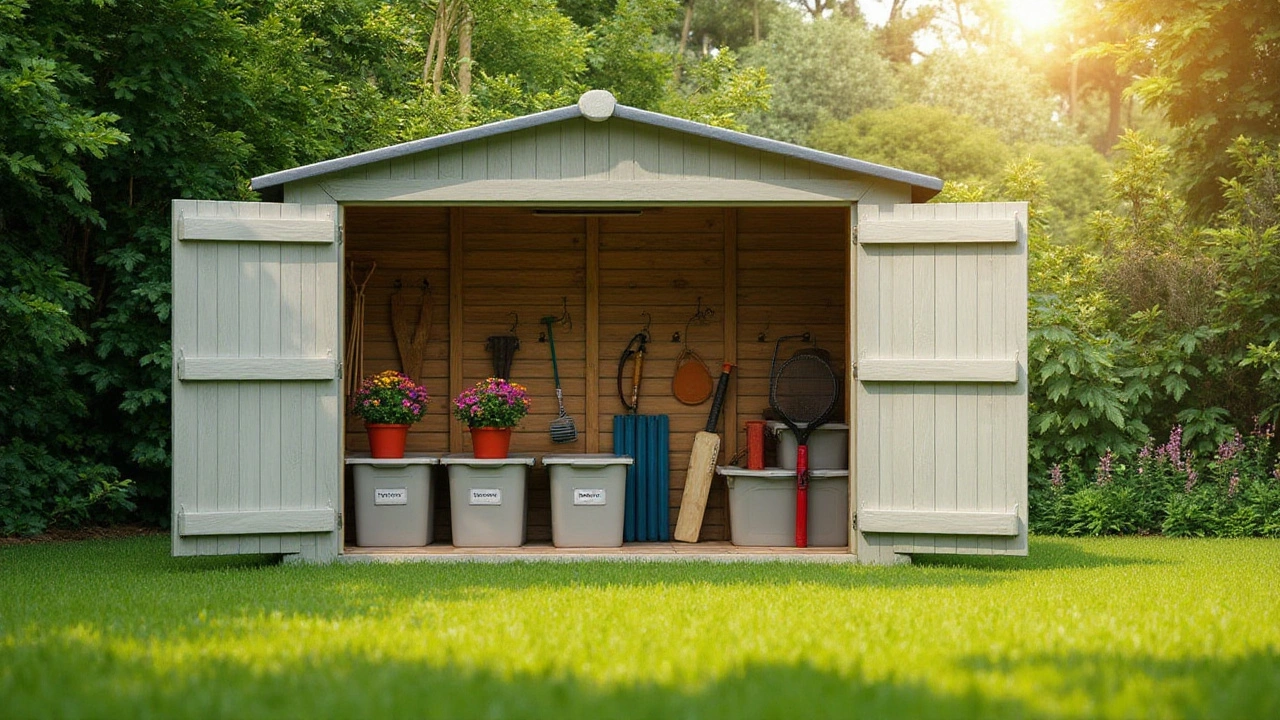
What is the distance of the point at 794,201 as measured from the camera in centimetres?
798

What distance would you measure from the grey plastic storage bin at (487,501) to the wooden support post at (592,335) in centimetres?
100

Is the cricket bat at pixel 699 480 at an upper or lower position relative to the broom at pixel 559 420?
lower

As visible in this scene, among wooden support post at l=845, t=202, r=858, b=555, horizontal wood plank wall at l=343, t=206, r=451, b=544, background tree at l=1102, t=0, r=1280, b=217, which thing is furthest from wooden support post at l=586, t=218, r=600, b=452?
background tree at l=1102, t=0, r=1280, b=217

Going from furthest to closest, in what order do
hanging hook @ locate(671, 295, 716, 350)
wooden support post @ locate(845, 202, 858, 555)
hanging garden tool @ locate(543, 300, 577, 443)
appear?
hanging hook @ locate(671, 295, 716, 350), hanging garden tool @ locate(543, 300, 577, 443), wooden support post @ locate(845, 202, 858, 555)

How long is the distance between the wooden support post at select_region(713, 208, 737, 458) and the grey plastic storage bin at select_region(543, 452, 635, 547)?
1100 mm

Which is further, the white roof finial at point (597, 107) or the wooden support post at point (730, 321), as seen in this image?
the wooden support post at point (730, 321)

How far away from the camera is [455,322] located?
31.3 feet

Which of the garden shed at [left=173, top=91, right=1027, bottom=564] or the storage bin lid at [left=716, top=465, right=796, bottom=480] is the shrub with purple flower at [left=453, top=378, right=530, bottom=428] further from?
the storage bin lid at [left=716, top=465, right=796, bottom=480]

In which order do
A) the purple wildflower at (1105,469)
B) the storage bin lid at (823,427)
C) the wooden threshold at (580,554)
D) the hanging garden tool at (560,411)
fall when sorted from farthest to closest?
the purple wildflower at (1105,469) → the hanging garden tool at (560,411) → the storage bin lid at (823,427) → the wooden threshold at (580,554)

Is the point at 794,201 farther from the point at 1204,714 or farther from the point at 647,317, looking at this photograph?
the point at 1204,714

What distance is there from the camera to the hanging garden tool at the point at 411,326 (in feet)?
31.0

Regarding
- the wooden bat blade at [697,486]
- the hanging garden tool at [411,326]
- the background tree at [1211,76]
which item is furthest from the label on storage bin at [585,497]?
the background tree at [1211,76]

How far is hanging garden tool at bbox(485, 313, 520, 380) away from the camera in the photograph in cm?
951

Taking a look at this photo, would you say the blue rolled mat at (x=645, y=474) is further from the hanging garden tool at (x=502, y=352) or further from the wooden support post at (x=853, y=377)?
the wooden support post at (x=853, y=377)
